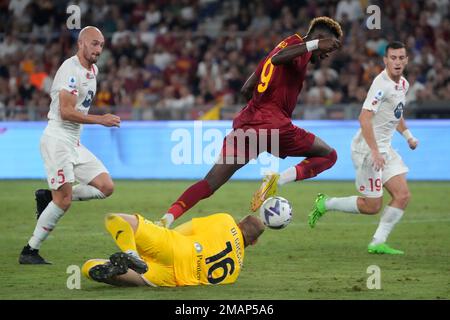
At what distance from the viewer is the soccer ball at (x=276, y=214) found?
8797 millimetres

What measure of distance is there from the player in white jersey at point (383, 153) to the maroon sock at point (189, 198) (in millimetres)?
1817

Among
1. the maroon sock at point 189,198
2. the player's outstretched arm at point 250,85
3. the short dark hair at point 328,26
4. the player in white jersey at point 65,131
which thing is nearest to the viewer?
the maroon sock at point 189,198

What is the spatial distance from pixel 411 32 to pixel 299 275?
14.3 metres

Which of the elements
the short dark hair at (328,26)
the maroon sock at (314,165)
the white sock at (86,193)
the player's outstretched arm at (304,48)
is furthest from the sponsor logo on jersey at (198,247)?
the short dark hair at (328,26)

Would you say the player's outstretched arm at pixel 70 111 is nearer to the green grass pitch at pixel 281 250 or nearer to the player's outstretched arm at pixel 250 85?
the green grass pitch at pixel 281 250

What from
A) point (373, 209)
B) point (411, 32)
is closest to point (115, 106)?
point (411, 32)

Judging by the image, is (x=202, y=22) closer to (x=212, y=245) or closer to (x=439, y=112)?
(x=439, y=112)

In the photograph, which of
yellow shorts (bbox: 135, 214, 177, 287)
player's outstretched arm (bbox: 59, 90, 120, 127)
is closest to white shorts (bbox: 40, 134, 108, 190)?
player's outstretched arm (bbox: 59, 90, 120, 127)

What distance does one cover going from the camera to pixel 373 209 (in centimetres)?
1091

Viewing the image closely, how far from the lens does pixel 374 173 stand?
35.2ft

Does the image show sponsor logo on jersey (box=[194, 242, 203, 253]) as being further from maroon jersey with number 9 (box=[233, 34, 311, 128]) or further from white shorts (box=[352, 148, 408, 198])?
white shorts (box=[352, 148, 408, 198])

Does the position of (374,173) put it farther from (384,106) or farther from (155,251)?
(155,251)

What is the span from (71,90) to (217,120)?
9218 mm

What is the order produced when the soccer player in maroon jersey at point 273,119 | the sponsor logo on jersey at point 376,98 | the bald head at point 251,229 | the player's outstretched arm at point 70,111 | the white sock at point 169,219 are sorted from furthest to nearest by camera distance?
the sponsor logo on jersey at point 376,98 → the soccer player in maroon jersey at point 273,119 → the player's outstretched arm at point 70,111 → the white sock at point 169,219 → the bald head at point 251,229
